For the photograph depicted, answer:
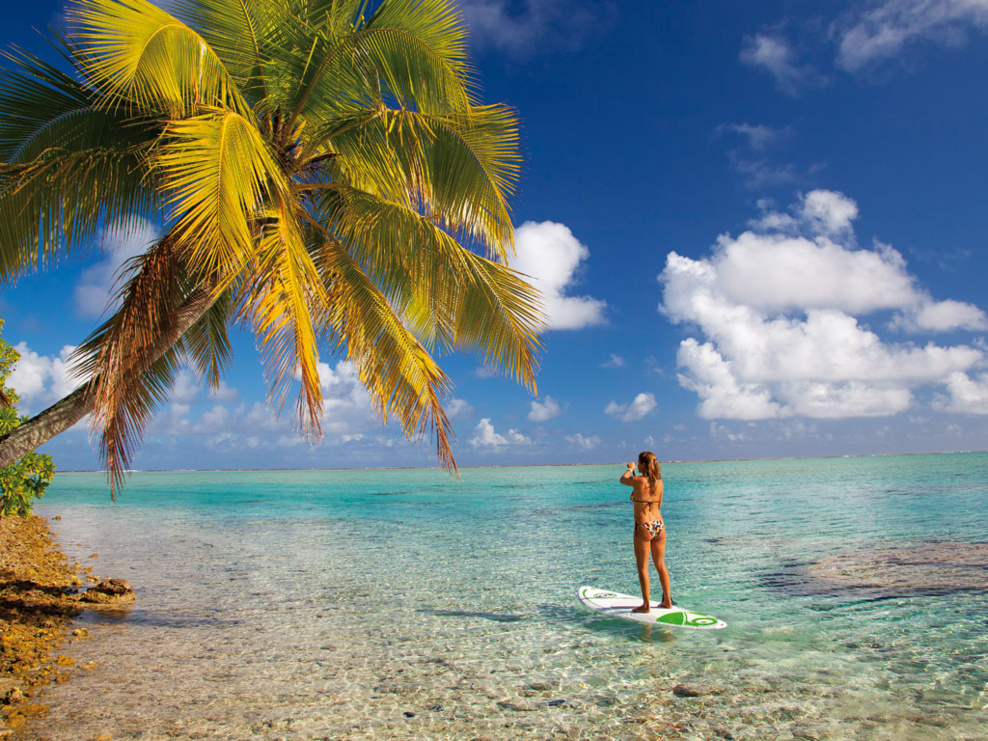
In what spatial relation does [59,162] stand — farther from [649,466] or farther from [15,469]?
[15,469]

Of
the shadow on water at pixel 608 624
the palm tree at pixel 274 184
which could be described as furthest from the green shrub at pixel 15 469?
the shadow on water at pixel 608 624

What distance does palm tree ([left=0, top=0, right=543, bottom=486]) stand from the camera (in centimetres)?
465

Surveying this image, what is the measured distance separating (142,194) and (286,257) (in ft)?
7.31

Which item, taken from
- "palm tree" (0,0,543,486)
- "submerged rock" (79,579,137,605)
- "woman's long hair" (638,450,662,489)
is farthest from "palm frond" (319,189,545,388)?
"submerged rock" (79,579,137,605)

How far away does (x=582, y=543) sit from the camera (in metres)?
14.2

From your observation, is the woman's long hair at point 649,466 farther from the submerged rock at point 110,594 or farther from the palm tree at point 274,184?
the submerged rock at point 110,594

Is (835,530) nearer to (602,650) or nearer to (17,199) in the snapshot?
(602,650)

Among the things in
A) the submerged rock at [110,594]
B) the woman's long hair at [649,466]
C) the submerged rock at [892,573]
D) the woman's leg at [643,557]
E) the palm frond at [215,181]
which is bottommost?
the submerged rock at [892,573]

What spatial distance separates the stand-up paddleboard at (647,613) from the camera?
666 centimetres

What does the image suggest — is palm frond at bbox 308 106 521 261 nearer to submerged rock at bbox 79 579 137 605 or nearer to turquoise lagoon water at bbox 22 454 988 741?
turquoise lagoon water at bbox 22 454 988 741

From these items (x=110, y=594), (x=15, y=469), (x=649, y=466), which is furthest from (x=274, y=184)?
(x=15, y=469)

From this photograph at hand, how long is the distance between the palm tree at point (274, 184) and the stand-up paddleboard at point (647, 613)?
9.05 feet

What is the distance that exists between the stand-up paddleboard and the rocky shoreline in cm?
525

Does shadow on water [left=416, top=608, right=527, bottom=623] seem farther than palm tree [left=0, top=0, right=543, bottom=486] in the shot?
Yes
